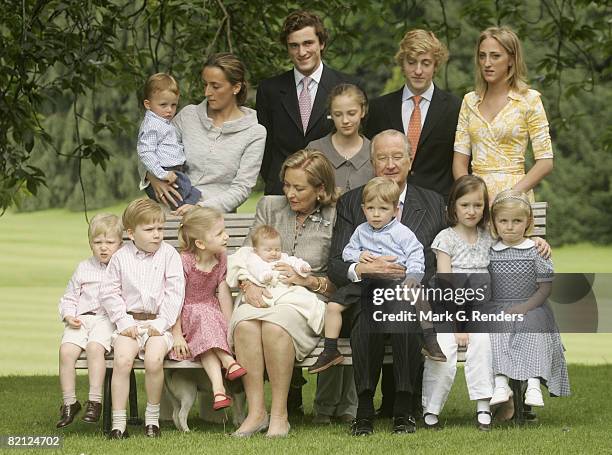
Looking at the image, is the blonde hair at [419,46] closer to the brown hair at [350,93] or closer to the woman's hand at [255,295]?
the brown hair at [350,93]

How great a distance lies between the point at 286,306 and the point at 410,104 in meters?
1.39

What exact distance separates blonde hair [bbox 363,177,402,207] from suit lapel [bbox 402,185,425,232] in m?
0.21

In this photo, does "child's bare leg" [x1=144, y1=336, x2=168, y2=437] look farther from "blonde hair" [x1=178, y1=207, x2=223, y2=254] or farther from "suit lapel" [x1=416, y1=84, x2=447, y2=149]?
"suit lapel" [x1=416, y1=84, x2=447, y2=149]

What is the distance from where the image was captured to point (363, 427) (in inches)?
225

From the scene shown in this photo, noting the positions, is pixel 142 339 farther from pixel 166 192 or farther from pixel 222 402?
pixel 166 192

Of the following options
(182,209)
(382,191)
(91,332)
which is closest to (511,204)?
(382,191)

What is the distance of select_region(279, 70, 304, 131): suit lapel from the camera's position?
266 inches

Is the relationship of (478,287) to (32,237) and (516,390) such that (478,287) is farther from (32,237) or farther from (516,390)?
(32,237)

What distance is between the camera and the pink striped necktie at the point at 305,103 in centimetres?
676

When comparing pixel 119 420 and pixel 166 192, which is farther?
pixel 166 192

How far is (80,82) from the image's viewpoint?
8641mm

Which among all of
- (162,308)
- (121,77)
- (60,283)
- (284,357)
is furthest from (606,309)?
(60,283)

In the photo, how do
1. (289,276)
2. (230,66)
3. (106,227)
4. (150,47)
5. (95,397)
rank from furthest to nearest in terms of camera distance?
1. (150,47)
2. (230,66)
3. (106,227)
4. (289,276)
5. (95,397)

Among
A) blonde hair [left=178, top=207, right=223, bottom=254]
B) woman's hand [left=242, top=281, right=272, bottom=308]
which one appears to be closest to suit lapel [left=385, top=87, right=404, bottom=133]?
blonde hair [left=178, top=207, right=223, bottom=254]
